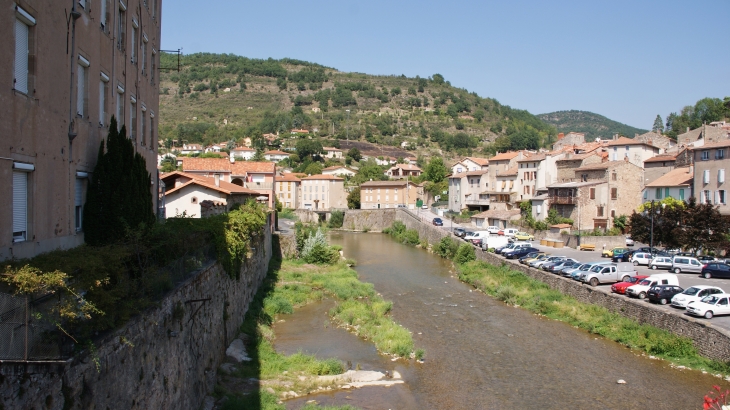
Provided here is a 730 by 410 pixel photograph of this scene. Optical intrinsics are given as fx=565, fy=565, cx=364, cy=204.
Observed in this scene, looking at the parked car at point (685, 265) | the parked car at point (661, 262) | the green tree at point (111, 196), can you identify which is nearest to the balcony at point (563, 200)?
the parked car at point (661, 262)

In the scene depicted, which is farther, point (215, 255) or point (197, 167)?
point (197, 167)

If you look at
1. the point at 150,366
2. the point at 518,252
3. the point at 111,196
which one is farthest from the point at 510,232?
the point at 150,366

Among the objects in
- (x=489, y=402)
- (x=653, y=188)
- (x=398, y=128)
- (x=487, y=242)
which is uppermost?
(x=398, y=128)

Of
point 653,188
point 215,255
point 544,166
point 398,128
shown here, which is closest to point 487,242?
point 653,188

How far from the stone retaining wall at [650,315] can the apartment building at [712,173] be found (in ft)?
68.1

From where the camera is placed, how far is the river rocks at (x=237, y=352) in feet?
64.3

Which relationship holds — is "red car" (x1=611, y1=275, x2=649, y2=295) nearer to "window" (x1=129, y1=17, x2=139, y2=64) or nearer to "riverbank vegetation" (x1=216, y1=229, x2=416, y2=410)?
"riverbank vegetation" (x1=216, y1=229, x2=416, y2=410)

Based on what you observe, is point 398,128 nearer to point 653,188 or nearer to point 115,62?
point 653,188

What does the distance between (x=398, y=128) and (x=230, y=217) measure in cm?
18081

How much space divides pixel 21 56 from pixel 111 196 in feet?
15.6

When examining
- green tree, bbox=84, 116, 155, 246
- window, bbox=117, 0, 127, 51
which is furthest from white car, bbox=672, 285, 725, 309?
window, bbox=117, 0, 127, 51

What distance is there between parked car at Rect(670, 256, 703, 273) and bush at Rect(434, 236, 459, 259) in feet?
72.5

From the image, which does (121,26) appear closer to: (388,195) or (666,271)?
(666,271)

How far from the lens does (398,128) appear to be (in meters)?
200
